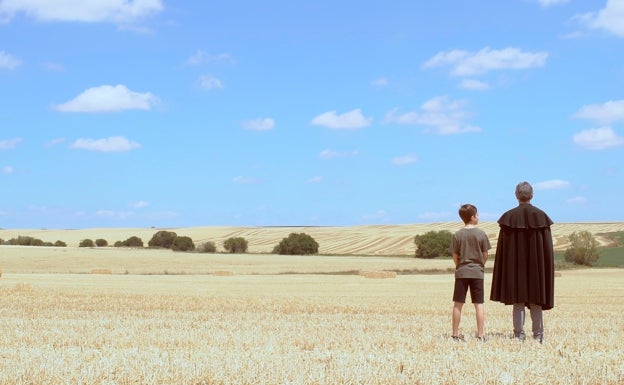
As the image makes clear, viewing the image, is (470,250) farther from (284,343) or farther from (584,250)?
(584,250)

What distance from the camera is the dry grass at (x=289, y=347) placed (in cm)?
810

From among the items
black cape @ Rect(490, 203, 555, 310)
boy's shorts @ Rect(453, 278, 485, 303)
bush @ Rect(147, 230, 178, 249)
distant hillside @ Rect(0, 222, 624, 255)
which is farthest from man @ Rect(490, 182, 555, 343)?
bush @ Rect(147, 230, 178, 249)

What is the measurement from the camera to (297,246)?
297 ft

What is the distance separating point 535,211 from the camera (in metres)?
11.4

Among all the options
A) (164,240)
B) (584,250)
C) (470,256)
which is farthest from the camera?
(164,240)

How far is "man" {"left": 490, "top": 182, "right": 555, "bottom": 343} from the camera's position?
1143cm

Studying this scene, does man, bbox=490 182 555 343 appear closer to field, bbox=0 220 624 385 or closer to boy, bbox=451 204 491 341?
boy, bbox=451 204 491 341

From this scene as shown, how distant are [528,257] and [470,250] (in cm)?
85

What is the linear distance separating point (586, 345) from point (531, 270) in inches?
50.2

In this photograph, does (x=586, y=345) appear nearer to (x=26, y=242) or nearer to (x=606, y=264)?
(x=606, y=264)

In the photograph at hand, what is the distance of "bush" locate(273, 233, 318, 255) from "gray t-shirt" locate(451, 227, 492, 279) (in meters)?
79.3

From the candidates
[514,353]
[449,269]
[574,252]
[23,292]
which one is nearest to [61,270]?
[449,269]

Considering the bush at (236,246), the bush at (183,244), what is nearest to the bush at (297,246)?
the bush at (236,246)

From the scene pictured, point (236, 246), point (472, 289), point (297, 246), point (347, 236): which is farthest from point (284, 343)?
point (347, 236)
